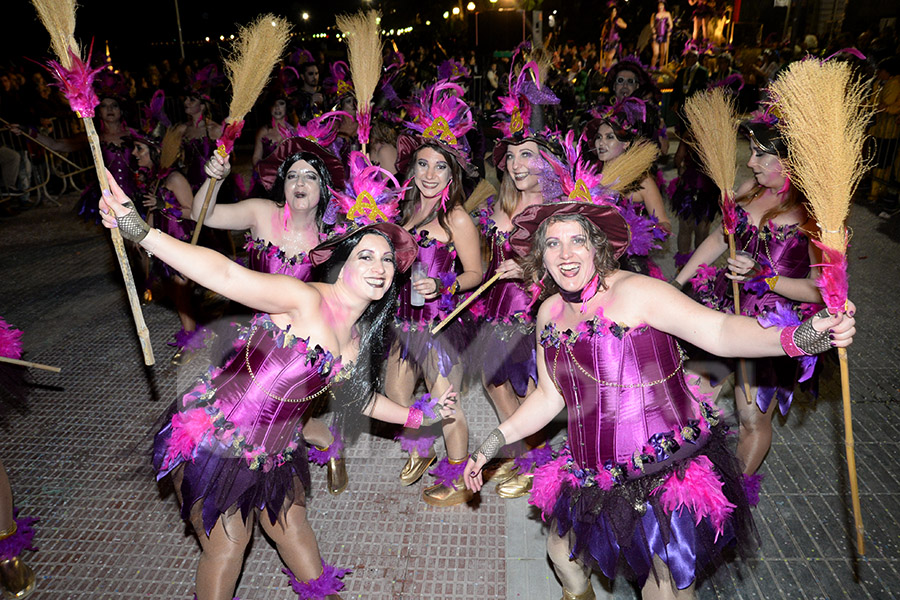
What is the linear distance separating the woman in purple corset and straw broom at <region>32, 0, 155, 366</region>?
68.2 inches

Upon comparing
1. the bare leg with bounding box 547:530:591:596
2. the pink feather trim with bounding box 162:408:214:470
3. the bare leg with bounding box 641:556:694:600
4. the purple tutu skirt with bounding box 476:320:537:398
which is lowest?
the bare leg with bounding box 547:530:591:596

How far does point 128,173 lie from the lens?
6379mm

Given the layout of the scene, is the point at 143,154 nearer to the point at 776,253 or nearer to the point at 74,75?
the point at 74,75

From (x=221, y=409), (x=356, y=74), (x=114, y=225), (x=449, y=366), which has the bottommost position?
(x=449, y=366)

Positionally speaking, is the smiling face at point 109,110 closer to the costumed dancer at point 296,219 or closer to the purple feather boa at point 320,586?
the costumed dancer at point 296,219

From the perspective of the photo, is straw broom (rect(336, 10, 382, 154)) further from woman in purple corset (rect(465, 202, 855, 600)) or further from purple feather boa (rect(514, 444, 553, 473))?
purple feather boa (rect(514, 444, 553, 473))

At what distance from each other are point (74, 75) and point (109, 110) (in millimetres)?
4516

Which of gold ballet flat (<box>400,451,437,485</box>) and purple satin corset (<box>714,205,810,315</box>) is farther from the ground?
purple satin corset (<box>714,205,810,315</box>)

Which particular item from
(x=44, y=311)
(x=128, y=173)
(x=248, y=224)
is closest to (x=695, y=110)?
(x=248, y=224)

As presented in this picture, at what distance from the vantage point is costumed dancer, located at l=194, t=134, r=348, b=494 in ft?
14.2

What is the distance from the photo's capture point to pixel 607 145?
5703mm

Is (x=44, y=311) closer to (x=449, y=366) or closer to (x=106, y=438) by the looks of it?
(x=106, y=438)

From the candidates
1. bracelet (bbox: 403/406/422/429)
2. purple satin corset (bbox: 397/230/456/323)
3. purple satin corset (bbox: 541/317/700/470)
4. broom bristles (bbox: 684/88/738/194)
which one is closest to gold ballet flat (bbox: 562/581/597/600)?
purple satin corset (bbox: 541/317/700/470)

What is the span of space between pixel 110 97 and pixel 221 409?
16.5 ft
